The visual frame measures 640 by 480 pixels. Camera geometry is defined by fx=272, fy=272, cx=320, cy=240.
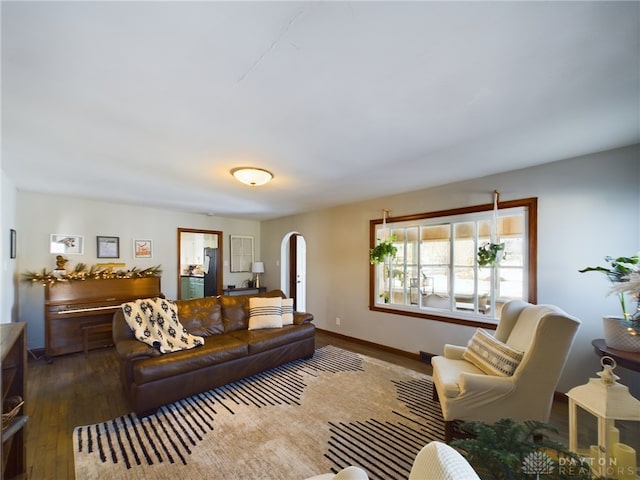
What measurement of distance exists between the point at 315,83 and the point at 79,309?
459cm

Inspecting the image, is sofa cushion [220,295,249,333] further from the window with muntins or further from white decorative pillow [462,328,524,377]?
white decorative pillow [462,328,524,377]

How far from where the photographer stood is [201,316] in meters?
3.47

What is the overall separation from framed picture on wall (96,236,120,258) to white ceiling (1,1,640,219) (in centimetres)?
200

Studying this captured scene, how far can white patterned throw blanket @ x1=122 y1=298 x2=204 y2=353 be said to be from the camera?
271 cm

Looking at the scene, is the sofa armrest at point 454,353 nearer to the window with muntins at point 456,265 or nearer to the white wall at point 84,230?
the window with muntins at point 456,265

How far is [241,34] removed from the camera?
3.86ft

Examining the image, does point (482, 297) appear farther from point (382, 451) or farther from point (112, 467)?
point (112, 467)

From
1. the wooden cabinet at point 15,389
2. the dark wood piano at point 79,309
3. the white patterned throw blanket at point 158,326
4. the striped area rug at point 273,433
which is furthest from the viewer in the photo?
the dark wood piano at point 79,309

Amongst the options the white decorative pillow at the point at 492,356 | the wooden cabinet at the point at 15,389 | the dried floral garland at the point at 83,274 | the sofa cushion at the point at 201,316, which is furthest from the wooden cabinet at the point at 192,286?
the white decorative pillow at the point at 492,356

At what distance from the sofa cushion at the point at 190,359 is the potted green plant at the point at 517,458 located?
2.47 m

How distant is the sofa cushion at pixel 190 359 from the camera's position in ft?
7.81

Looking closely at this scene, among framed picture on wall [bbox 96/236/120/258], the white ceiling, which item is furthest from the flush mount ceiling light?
framed picture on wall [bbox 96/236/120/258]

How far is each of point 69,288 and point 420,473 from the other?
515 centimetres

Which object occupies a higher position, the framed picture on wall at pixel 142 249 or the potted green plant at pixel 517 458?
the framed picture on wall at pixel 142 249
